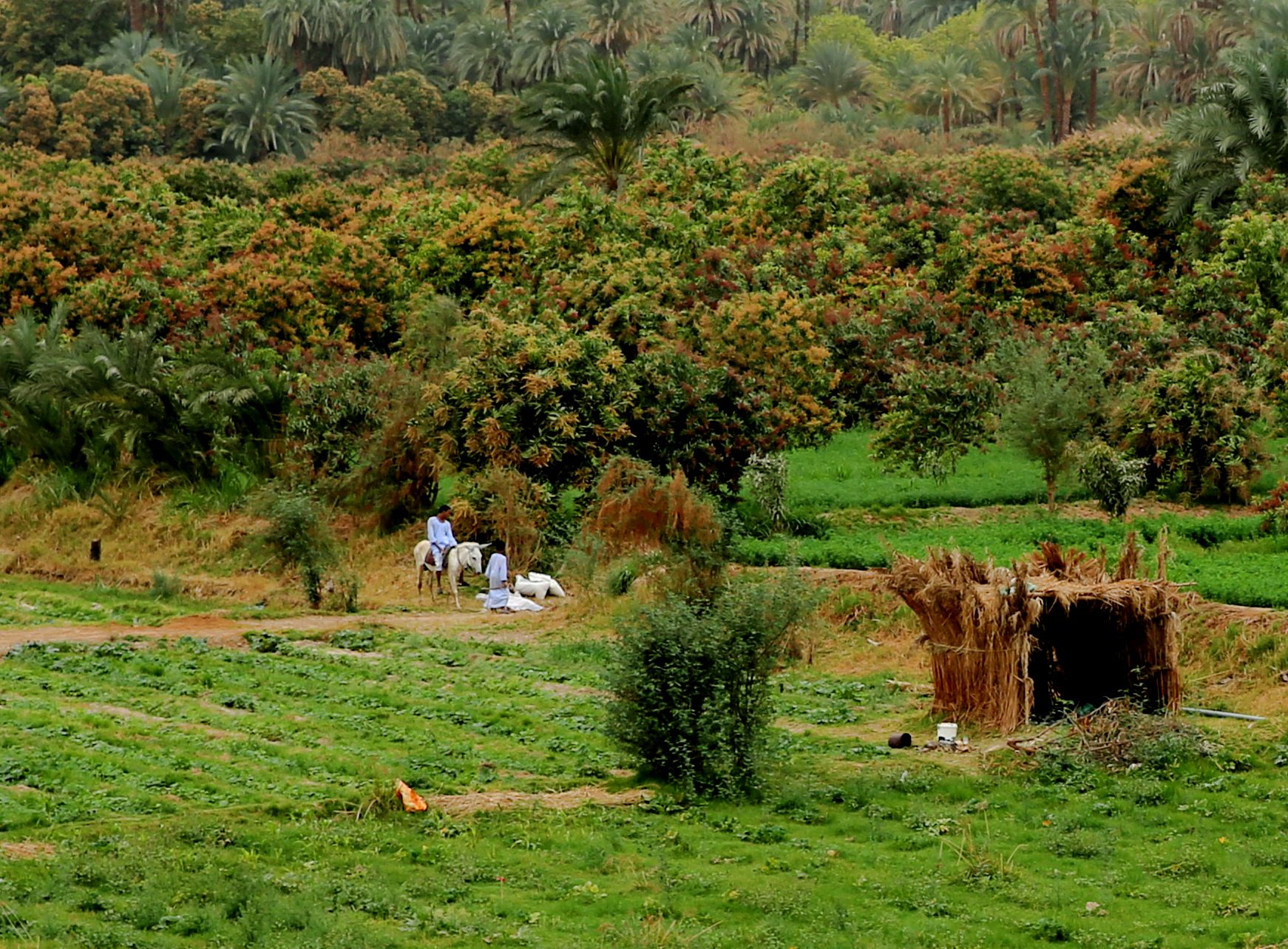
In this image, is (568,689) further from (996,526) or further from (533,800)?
(996,526)

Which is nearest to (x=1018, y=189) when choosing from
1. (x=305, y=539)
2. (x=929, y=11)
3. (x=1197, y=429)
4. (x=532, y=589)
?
(x=1197, y=429)

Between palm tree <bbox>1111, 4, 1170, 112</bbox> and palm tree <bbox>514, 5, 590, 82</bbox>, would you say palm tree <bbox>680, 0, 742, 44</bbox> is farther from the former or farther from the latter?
palm tree <bbox>1111, 4, 1170, 112</bbox>

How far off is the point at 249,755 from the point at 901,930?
586 cm

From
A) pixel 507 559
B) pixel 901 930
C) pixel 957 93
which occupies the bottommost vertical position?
pixel 901 930

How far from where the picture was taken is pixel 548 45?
69062mm

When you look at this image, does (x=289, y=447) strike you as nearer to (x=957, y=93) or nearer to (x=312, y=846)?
(x=312, y=846)

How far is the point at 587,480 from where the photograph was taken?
2516 centimetres

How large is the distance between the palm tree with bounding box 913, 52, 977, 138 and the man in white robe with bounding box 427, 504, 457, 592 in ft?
160

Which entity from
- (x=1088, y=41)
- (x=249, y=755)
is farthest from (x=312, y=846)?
(x=1088, y=41)

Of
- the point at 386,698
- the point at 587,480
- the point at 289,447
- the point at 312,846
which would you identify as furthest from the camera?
the point at 289,447

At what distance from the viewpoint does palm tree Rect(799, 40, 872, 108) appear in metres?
76.7

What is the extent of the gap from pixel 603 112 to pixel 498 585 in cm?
1807

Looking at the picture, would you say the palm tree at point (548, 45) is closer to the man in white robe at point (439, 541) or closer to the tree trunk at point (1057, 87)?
the tree trunk at point (1057, 87)

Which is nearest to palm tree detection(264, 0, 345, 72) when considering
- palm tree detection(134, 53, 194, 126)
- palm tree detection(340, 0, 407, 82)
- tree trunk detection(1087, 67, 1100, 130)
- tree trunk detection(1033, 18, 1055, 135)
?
palm tree detection(340, 0, 407, 82)
